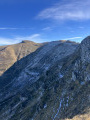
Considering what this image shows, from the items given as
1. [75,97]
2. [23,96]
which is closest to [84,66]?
[75,97]

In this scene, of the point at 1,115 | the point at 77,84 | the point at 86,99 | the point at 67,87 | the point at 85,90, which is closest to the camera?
the point at 86,99

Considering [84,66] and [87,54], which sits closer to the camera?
[84,66]

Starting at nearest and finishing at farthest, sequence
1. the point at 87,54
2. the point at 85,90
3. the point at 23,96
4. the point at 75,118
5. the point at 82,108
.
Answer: the point at 75,118
the point at 82,108
the point at 85,90
the point at 87,54
the point at 23,96

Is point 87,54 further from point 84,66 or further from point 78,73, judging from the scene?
point 78,73

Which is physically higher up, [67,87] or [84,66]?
[84,66]

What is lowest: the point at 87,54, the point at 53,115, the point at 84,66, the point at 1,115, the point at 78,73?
the point at 1,115

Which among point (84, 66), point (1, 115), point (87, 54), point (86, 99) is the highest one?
point (87, 54)

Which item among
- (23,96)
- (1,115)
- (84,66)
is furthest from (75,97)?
(1,115)

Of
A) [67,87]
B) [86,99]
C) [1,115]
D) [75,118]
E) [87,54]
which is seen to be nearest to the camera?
[75,118]

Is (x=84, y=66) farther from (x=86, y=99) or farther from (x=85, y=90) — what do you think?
(x=86, y=99)
